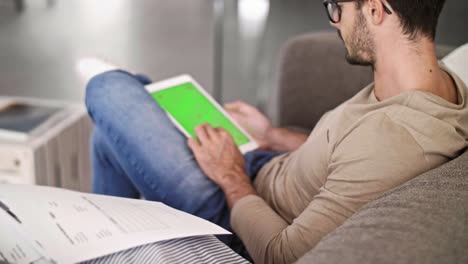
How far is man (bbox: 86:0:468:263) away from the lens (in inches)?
31.7

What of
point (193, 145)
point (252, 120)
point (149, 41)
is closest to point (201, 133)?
point (193, 145)

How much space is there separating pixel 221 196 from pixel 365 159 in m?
0.36

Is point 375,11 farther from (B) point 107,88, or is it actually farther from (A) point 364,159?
(B) point 107,88

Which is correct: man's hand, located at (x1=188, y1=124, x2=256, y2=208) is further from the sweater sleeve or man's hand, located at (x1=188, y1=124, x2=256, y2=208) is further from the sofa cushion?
the sofa cushion

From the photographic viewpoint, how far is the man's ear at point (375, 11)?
2.86 feet

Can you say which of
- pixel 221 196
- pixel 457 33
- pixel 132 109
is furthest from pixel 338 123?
pixel 457 33

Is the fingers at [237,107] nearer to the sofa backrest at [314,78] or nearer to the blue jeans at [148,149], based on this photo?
the sofa backrest at [314,78]

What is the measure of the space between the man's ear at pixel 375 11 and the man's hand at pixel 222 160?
38cm

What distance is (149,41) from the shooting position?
2316 millimetres

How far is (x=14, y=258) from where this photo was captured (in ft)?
2.07

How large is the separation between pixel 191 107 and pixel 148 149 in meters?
0.22

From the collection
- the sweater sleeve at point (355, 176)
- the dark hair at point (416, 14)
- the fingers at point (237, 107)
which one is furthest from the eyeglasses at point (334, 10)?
the fingers at point (237, 107)

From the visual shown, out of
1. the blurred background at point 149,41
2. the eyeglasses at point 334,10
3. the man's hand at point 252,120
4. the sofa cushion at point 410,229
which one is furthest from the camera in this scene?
the blurred background at point 149,41

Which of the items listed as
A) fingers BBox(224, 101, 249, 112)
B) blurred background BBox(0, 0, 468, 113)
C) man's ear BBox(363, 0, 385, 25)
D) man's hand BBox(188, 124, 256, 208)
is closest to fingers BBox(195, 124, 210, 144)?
man's hand BBox(188, 124, 256, 208)
